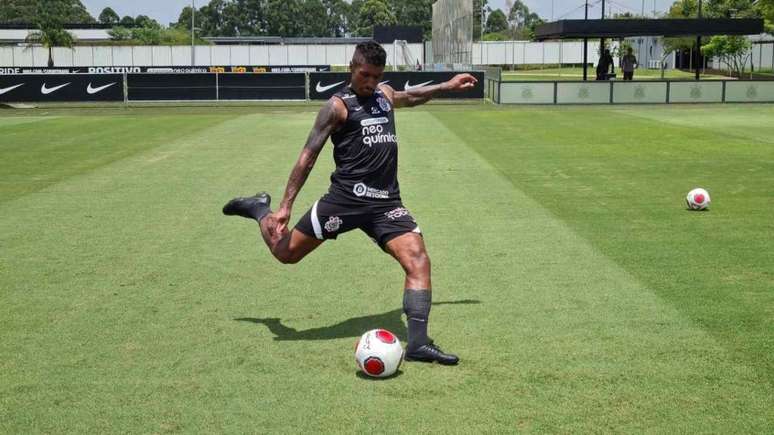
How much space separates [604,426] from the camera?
16.4 feet

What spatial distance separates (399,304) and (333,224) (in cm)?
145

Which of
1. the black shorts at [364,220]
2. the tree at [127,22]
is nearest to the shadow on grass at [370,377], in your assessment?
the black shorts at [364,220]

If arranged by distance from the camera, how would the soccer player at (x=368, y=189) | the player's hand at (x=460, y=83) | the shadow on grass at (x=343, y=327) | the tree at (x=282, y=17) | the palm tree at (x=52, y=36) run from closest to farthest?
the soccer player at (x=368, y=189), the shadow on grass at (x=343, y=327), the player's hand at (x=460, y=83), the palm tree at (x=52, y=36), the tree at (x=282, y=17)

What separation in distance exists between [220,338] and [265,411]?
4.94 ft

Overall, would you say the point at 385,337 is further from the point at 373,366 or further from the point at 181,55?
the point at 181,55

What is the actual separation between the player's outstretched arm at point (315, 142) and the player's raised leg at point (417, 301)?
79cm

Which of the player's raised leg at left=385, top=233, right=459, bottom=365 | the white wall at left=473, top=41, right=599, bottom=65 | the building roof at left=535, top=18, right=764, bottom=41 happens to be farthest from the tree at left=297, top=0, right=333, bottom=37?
the player's raised leg at left=385, top=233, right=459, bottom=365

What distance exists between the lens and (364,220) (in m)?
6.31

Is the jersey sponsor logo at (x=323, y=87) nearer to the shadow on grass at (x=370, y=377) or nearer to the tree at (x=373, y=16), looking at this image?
the shadow on grass at (x=370, y=377)

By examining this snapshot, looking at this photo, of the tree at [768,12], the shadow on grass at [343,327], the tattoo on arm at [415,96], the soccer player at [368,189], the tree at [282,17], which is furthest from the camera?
the tree at [282,17]

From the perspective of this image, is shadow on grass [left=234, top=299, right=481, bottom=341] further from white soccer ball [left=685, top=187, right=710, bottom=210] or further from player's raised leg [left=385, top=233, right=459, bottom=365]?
white soccer ball [left=685, top=187, right=710, bottom=210]

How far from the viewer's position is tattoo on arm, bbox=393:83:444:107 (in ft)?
22.4

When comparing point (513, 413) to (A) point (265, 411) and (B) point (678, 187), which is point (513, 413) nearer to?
(A) point (265, 411)

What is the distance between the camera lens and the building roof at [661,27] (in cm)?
3969
